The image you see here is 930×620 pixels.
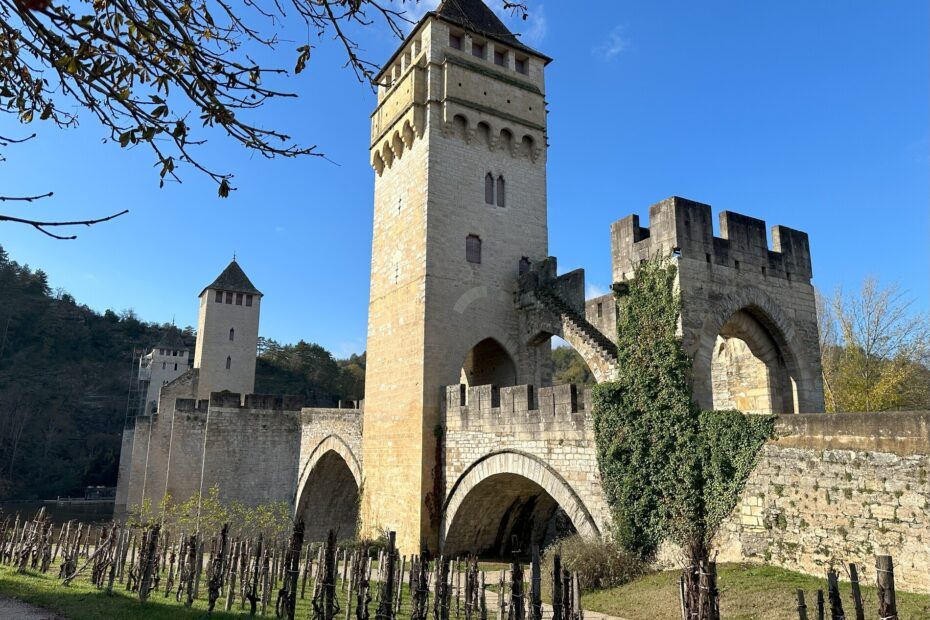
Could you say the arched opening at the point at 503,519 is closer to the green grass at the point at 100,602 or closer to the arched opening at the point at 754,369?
the green grass at the point at 100,602

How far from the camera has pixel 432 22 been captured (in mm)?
17062

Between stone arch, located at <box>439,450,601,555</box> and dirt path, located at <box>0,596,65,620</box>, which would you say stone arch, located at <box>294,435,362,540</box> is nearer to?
stone arch, located at <box>439,450,601,555</box>

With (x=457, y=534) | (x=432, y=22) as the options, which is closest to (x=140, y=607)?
(x=457, y=534)

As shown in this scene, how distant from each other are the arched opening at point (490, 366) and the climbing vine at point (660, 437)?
5.99m

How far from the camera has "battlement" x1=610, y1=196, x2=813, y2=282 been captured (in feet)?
33.6

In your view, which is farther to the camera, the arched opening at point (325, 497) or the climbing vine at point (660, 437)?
the arched opening at point (325, 497)

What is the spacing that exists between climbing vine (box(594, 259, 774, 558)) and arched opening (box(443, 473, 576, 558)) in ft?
10.9

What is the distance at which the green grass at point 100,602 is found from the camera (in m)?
8.12

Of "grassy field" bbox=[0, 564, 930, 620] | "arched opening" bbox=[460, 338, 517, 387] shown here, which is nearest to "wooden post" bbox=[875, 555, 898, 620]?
"grassy field" bbox=[0, 564, 930, 620]

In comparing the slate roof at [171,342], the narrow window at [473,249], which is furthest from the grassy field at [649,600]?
the slate roof at [171,342]

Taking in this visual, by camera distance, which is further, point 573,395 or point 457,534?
point 457,534

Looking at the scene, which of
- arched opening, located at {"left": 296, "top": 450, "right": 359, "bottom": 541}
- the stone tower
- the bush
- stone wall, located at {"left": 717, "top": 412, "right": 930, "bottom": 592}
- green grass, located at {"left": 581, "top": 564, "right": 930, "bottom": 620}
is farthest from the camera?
the stone tower

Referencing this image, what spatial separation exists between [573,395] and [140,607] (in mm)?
7523

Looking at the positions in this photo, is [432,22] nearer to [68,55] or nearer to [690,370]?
[690,370]
